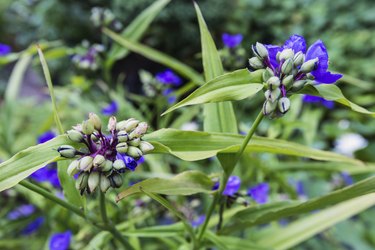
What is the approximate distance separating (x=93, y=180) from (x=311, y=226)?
532mm

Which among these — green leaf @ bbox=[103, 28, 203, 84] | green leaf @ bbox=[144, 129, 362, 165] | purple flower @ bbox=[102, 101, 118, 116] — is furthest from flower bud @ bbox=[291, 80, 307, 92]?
purple flower @ bbox=[102, 101, 118, 116]

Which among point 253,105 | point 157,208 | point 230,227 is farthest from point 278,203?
point 253,105

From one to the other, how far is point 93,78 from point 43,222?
0.43 meters

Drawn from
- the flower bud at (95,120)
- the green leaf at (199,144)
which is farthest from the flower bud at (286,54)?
the flower bud at (95,120)

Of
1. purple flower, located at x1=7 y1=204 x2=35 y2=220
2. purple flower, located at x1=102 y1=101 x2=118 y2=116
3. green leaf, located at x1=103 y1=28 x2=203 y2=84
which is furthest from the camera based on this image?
purple flower, located at x1=7 y1=204 x2=35 y2=220

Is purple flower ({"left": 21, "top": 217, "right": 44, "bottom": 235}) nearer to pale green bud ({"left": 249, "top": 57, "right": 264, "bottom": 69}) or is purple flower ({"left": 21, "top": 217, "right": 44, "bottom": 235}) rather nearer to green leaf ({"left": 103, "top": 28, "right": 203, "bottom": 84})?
green leaf ({"left": 103, "top": 28, "right": 203, "bottom": 84})

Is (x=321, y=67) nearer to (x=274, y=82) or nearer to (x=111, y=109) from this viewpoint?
(x=274, y=82)

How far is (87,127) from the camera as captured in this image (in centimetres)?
51

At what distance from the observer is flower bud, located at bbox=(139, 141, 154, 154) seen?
1.71 feet

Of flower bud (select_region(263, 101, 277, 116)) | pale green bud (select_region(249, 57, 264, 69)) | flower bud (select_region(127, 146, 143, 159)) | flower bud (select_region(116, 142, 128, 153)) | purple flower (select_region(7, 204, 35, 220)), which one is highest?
pale green bud (select_region(249, 57, 264, 69))

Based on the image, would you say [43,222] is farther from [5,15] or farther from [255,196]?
[5,15]

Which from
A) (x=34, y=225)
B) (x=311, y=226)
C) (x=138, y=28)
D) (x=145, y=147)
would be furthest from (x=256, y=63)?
(x=34, y=225)

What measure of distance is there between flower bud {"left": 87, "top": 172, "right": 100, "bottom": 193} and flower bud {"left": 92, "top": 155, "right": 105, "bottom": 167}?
0.02 metres

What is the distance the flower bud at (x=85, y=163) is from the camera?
0.51 metres
